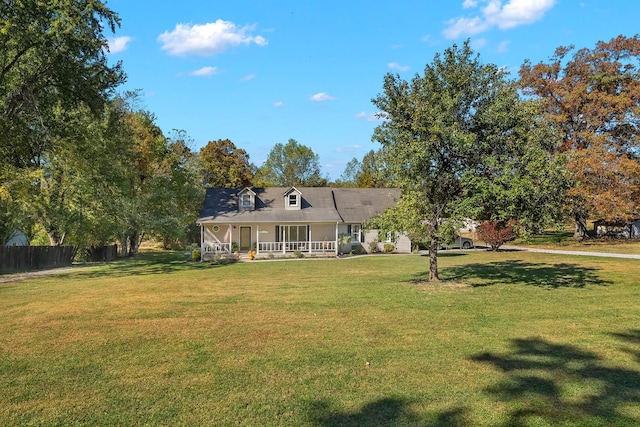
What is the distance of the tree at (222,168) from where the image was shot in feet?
169

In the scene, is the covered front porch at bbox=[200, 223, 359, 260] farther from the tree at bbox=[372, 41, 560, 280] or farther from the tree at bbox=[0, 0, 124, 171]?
the tree at bbox=[372, 41, 560, 280]

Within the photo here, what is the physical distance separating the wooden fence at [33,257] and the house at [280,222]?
7910 millimetres

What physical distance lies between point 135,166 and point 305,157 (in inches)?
1361

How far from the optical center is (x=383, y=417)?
434cm

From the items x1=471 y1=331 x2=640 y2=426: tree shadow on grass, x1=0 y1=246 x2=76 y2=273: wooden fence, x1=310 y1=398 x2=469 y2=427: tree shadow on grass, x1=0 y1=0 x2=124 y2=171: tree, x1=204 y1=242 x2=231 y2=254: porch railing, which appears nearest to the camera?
x1=310 y1=398 x2=469 y2=427: tree shadow on grass

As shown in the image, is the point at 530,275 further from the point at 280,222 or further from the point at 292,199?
the point at 292,199

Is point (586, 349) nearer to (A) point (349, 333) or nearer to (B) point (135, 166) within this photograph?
(A) point (349, 333)

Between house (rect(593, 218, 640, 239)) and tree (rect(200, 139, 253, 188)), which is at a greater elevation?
tree (rect(200, 139, 253, 188))

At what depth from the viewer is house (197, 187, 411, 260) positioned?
29656 millimetres

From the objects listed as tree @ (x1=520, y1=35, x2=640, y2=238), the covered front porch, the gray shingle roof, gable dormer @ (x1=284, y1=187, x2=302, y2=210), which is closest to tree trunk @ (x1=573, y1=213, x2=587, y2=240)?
tree @ (x1=520, y1=35, x2=640, y2=238)

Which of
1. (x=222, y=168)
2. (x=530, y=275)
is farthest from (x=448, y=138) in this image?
(x=222, y=168)

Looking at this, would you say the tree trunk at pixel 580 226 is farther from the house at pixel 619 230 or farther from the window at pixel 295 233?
the window at pixel 295 233

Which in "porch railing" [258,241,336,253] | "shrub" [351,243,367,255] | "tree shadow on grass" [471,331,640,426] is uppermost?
"porch railing" [258,241,336,253]

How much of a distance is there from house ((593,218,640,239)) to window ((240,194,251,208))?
3044 cm
